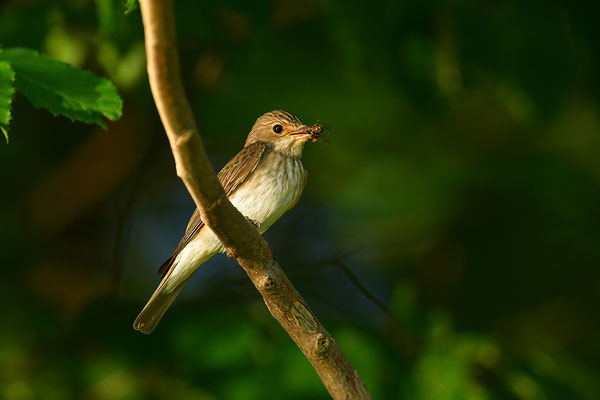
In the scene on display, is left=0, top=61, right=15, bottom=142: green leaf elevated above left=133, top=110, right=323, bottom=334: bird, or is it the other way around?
left=0, top=61, right=15, bottom=142: green leaf

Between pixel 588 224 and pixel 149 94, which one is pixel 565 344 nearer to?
pixel 588 224

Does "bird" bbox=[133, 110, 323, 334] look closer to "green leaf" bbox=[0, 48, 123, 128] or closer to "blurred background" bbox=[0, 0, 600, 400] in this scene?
"blurred background" bbox=[0, 0, 600, 400]

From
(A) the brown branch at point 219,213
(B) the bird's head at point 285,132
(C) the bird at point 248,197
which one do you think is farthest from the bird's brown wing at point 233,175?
(A) the brown branch at point 219,213

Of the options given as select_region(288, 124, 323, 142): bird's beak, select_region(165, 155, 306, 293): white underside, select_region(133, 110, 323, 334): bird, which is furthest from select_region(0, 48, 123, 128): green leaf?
select_region(288, 124, 323, 142): bird's beak

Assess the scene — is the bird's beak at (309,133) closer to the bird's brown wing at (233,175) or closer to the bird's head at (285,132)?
the bird's head at (285,132)

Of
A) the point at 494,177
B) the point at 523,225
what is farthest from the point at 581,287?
the point at 494,177

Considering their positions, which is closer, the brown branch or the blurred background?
the brown branch

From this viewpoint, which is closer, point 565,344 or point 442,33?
point 442,33

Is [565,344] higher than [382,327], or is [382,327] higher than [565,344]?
[382,327]
